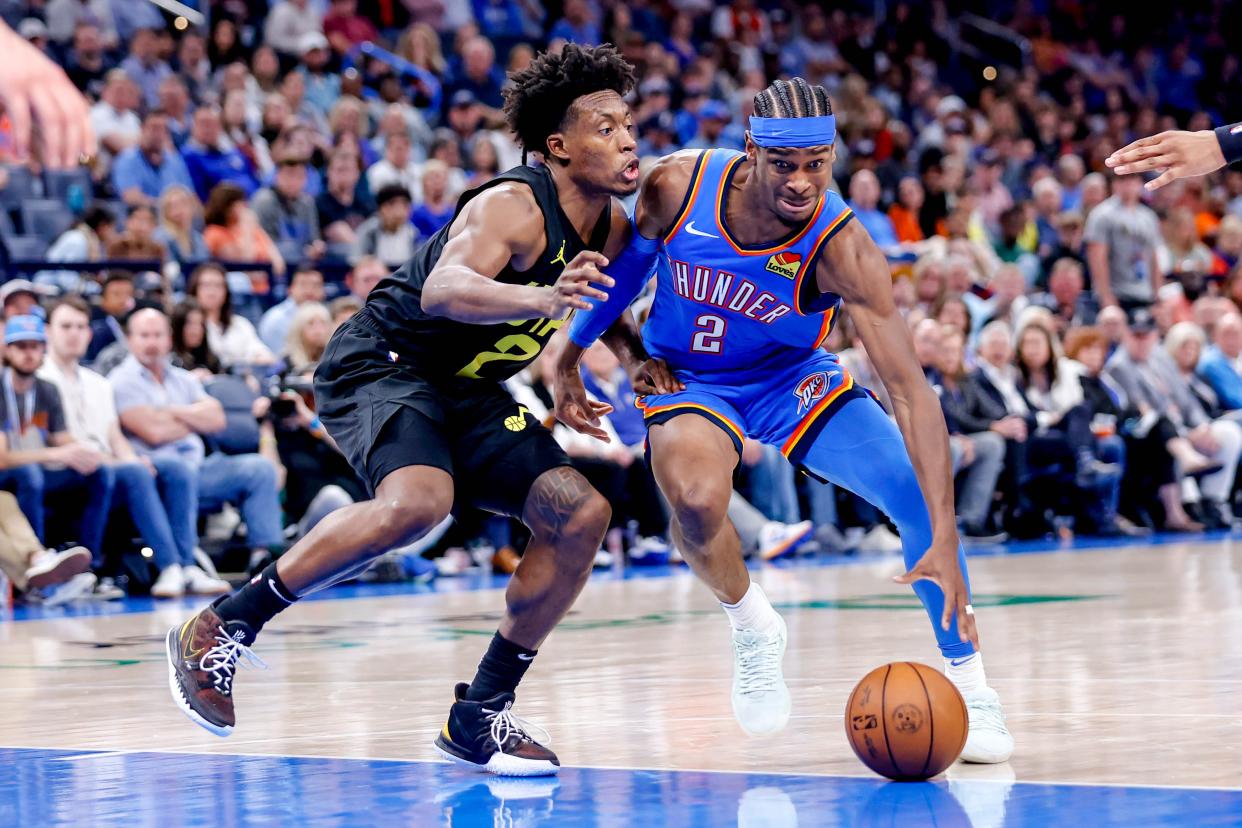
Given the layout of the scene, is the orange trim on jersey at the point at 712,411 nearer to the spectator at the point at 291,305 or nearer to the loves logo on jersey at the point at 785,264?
the loves logo on jersey at the point at 785,264

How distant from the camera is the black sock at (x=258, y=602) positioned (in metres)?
4.93

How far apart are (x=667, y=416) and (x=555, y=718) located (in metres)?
0.98

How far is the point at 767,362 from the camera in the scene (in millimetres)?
5551

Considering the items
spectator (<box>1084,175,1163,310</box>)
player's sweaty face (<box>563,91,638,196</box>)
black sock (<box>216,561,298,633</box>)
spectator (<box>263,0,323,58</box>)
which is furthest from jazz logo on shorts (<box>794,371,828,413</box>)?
spectator (<box>1084,175,1163,310</box>)

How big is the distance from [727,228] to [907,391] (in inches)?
31.4

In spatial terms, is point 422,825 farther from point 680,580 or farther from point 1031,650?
point 680,580

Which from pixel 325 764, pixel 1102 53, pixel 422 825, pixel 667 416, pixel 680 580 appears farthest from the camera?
pixel 1102 53

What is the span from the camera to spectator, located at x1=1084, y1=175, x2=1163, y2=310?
16.2m

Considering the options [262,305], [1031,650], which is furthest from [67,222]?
[1031,650]

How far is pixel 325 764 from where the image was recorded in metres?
4.84

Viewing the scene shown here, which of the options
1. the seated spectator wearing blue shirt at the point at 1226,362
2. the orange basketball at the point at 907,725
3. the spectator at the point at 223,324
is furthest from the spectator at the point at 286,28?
the orange basketball at the point at 907,725

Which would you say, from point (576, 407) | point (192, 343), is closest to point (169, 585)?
point (192, 343)

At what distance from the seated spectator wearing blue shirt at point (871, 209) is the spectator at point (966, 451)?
7.50ft

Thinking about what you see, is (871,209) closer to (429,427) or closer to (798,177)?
(798,177)
